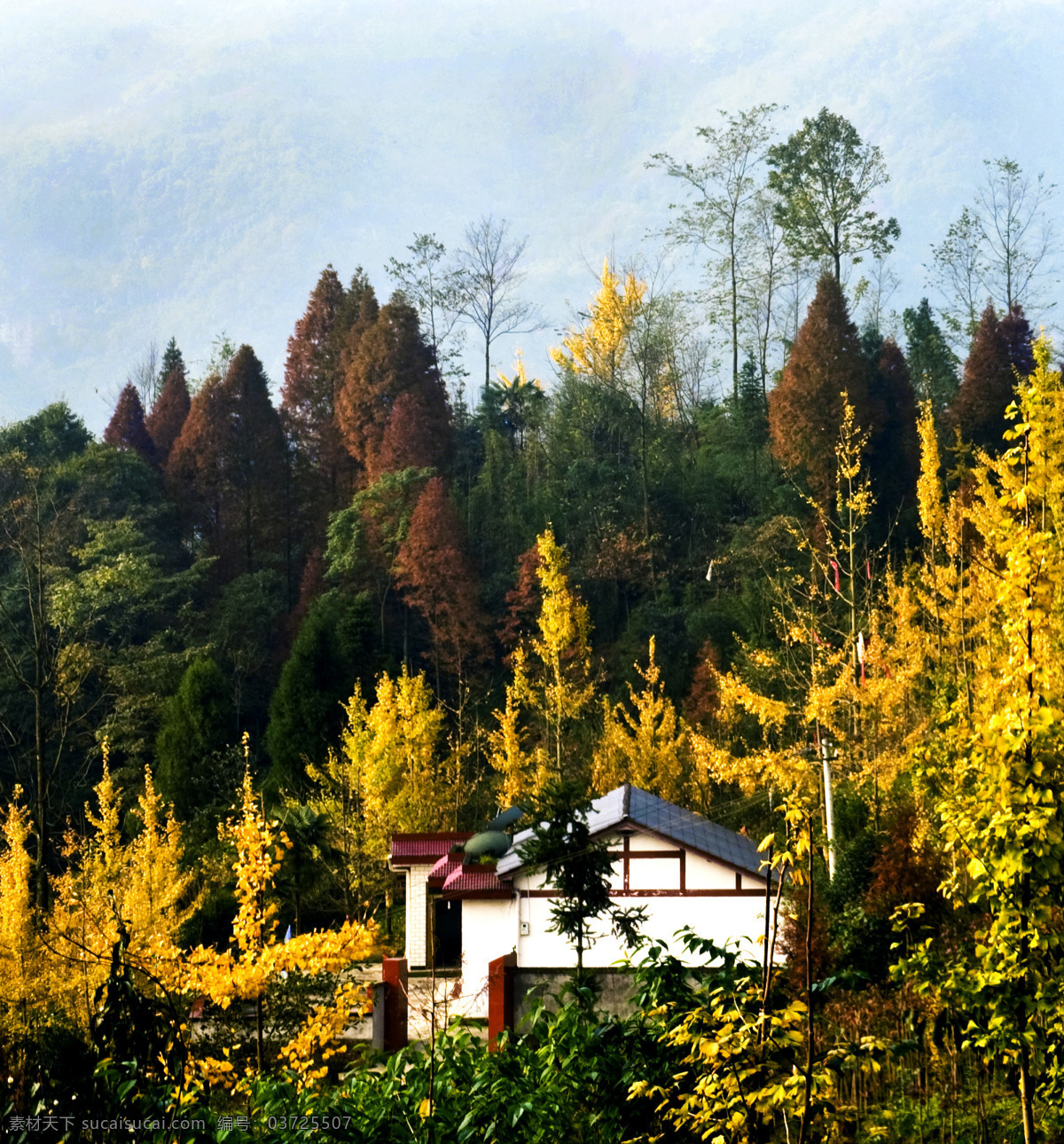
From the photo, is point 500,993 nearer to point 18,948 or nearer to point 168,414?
point 18,948

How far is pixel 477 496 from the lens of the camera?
3538cm

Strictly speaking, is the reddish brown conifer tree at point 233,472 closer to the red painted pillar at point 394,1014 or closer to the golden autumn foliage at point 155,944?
the golden autumn foliage at point 155,944

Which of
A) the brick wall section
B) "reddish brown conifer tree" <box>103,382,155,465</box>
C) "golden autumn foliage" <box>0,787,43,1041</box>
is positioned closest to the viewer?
→ "golden autumn foliage" <box>0,787,43,1041</box>

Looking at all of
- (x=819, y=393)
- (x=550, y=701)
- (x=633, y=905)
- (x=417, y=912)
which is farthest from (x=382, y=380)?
(x=633, y=905)

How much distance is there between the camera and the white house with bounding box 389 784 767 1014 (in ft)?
59.5

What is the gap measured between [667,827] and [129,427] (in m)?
26.7

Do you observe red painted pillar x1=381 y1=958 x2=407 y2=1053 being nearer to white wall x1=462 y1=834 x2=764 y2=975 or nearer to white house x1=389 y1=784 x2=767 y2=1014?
white house x1=389 y1=784 x2=767 y2=1014

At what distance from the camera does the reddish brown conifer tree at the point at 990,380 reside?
29.9 m

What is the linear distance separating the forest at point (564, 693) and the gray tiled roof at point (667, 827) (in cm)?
129

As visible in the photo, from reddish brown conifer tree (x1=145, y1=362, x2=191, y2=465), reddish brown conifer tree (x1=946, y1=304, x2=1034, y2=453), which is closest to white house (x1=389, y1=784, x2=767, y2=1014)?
reddish brown conifer tree (x1=946, y1=304, x2=1034, y2=453)

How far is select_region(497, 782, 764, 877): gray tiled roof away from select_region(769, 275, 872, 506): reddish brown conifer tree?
12.4m

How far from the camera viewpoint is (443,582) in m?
31.5

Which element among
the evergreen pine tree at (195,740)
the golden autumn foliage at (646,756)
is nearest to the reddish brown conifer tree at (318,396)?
the evergreen pine tree at (195,740)

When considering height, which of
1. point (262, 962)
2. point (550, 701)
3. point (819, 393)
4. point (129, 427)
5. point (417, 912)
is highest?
point (129, 427)
